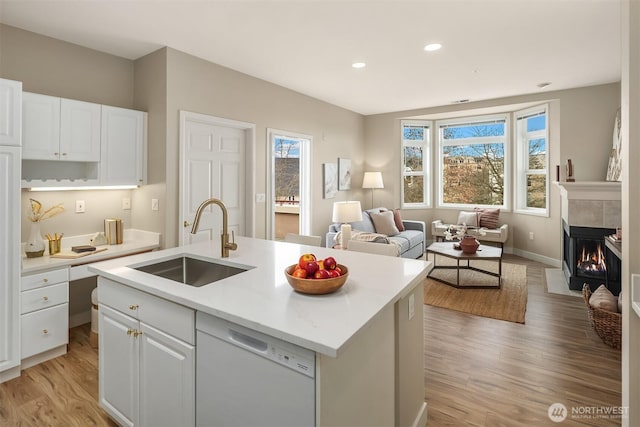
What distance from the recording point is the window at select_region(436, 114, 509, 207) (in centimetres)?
645

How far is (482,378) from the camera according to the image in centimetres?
238

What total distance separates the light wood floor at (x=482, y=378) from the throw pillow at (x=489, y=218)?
306 cm

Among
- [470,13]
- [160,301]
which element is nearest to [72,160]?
[160,301]

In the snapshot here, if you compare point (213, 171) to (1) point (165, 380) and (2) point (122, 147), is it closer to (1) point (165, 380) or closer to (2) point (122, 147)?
(2) point (122, 147)

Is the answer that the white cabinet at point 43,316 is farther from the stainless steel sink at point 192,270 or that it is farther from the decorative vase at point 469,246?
the decorative vase at point 469,246

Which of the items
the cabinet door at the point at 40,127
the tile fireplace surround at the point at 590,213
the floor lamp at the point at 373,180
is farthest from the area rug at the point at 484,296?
the cabinet door at the point at 40,127

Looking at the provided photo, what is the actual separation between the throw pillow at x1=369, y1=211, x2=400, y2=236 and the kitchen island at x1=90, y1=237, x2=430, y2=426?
3660mm

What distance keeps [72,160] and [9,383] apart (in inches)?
68.9

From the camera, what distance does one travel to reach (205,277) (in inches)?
85.7

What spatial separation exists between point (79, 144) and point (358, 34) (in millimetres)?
2678

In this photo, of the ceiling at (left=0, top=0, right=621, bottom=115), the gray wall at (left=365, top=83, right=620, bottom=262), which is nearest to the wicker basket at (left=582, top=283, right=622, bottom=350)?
the ceiling at (left=0, top=0, right=621, bottom=115)

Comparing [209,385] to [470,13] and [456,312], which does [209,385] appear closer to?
[456,312]

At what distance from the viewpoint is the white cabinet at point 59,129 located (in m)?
2.72

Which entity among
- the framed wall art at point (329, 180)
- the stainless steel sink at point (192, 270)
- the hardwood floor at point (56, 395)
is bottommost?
the hardwood floor at point (56, 395)
